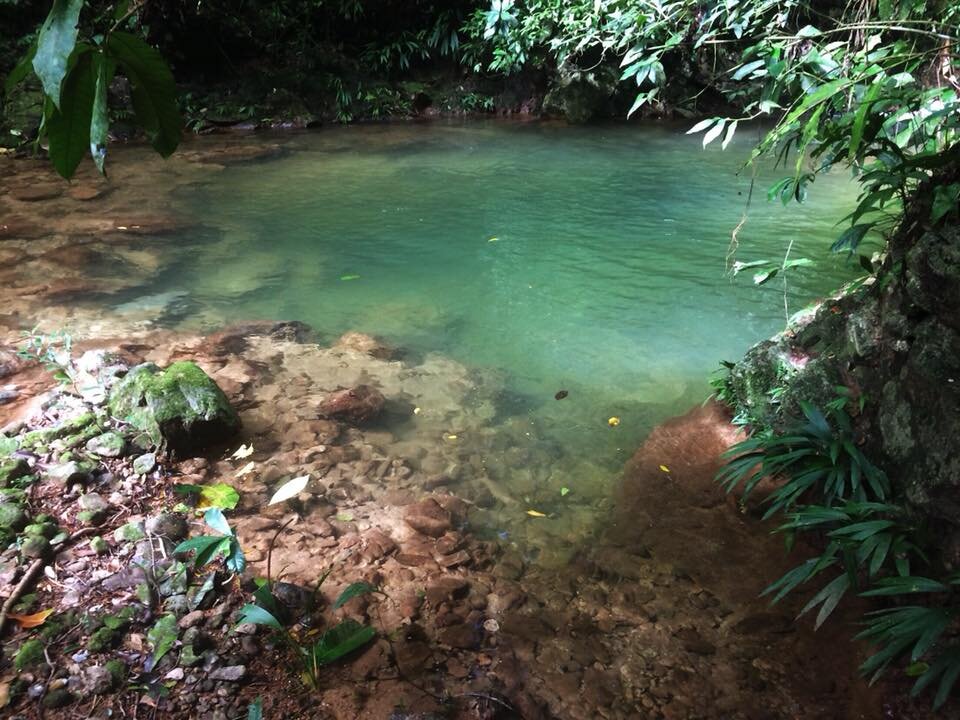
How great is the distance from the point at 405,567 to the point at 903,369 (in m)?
2.28

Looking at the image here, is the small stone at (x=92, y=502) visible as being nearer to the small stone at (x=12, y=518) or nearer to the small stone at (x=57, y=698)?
the small stone at (x=12, y=518)

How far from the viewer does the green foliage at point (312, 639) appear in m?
2.12

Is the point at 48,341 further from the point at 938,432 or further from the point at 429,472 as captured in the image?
the point at 938,432

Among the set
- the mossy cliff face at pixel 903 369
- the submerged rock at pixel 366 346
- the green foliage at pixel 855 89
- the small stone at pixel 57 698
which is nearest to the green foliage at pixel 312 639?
the small stone at pixel 57 698

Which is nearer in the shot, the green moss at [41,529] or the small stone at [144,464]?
the green moss at [41,529]

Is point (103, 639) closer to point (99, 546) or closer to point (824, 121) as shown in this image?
point (99, 546)

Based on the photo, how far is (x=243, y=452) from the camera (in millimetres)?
3385

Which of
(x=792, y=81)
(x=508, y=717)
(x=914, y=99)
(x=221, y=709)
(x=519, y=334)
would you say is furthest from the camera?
(x=519, y=334)

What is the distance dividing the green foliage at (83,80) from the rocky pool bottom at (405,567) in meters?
1.74

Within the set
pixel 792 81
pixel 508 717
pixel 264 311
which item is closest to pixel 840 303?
pixel 792 81

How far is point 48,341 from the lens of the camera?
4328 millimetres

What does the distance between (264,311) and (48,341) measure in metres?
1.57

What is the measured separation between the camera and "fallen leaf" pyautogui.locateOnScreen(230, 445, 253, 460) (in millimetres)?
3342

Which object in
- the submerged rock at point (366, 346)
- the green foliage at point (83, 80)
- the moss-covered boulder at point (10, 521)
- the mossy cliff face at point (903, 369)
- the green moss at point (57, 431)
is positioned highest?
the green foliage at point (83, 80)
